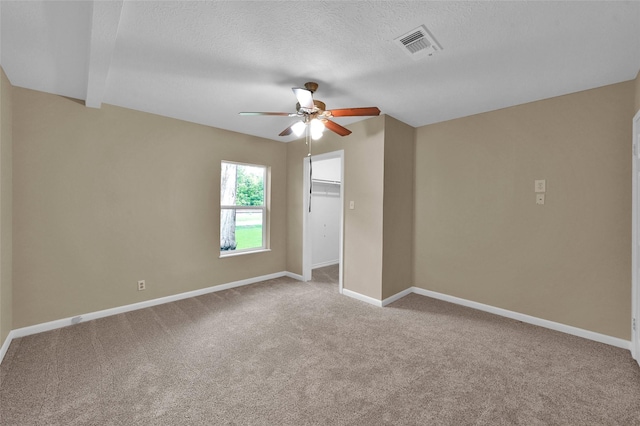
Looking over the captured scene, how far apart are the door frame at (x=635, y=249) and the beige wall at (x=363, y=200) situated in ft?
7.37

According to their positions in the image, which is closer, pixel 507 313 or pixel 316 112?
pixel 316 112

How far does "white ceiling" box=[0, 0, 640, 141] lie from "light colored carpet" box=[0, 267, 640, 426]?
7.85 ft

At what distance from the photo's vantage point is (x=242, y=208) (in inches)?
177

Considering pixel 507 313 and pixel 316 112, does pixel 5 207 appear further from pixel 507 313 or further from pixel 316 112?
pixel 507 313

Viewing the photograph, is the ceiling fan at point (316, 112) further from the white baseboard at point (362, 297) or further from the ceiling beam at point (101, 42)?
the white baseboard at point (362, 297)

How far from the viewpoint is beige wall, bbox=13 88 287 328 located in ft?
8.80

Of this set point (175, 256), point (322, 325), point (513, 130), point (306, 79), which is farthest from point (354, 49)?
point (175, 256)

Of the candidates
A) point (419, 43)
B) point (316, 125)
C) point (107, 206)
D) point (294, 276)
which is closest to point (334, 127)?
point (316, 125)

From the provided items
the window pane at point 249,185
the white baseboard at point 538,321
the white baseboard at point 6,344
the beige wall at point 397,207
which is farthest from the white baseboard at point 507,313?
the white baseboard at point 6,344

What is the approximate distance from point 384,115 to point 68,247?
390 cm

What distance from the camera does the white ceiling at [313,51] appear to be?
1.65m

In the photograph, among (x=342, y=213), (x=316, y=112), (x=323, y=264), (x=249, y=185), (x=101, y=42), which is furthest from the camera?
(x=323, y=264)

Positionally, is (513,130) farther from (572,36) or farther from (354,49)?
(354,49)

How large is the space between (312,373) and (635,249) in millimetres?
2966
